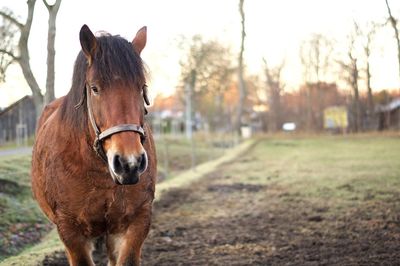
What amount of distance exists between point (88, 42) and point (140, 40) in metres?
0.54

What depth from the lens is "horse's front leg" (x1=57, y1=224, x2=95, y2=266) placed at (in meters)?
3.53

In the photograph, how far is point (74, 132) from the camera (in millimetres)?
3416

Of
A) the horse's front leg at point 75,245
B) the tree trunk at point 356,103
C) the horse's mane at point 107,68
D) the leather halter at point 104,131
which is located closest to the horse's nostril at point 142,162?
the leather halter at point 104,131

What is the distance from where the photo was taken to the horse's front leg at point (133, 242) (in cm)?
350

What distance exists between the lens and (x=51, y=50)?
702cm

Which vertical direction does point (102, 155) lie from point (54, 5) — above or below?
below

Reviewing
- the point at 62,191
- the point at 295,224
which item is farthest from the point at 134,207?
the point at 295,224

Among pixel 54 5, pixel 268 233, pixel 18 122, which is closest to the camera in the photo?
pixel 268 233

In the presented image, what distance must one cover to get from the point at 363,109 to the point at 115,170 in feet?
132

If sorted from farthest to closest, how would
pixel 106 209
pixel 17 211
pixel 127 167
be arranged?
pixel 17 211 → pixel 106 209 → pixel 127 167

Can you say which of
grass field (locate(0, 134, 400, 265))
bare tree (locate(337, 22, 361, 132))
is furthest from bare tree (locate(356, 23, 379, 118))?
grass field (locate(0, 134, 400, 265))

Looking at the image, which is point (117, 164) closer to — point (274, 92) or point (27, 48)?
point (27, 48)

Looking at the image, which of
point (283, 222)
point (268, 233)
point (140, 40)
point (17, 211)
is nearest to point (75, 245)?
point (140, 40)

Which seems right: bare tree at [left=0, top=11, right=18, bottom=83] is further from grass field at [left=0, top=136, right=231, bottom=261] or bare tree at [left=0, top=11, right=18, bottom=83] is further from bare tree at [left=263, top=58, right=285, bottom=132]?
bare tree at [left=263, top=58, right=285, bottom=132]
